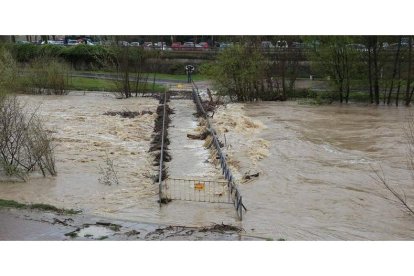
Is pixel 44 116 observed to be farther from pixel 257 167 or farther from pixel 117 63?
pixel 257 167

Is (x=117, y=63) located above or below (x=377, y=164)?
above

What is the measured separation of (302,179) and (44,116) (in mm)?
14006

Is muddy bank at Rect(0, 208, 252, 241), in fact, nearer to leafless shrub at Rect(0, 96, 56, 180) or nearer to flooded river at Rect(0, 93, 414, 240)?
flooded river at Rect(0, 93, 414, 240)

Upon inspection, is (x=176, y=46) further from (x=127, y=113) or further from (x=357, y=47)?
(x=357, y=47)

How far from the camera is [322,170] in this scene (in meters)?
15.2

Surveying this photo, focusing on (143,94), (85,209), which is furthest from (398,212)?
(143,94)

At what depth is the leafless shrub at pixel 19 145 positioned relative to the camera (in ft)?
46.0

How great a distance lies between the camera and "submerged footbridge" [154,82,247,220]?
12.6 m

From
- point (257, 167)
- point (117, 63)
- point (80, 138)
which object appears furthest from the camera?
point (117, 63)

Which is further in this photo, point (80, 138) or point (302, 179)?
point (80, 138)

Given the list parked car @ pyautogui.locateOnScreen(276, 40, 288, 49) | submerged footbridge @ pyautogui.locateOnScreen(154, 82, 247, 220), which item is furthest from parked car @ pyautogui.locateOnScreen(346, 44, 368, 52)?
submerged footbridge @ pyautogui.locateOnScreen(154, 82, 247, 220)

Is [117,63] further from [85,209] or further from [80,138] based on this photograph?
[85,209]

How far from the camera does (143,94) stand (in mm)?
31969

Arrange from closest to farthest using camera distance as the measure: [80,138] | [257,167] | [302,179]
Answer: [302,179] → [257,167] → [80,138]
